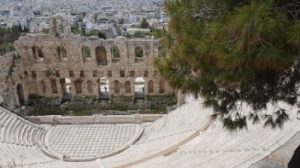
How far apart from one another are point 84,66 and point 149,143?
A: 42.4ft

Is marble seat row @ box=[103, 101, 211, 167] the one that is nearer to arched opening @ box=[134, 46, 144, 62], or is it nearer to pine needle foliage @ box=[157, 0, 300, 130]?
pine needle foliage @ box=[157, 0, 300, 130]

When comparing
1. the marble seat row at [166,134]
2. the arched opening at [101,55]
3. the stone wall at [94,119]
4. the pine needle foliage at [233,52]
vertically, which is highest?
the pine needle foliage at [233,52]

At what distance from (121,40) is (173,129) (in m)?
11.4

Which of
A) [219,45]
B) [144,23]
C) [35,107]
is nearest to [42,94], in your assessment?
[35,107]

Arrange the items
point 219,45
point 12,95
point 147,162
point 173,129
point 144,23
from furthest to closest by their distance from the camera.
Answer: point 144,23 → point 12,95 → point 173,129 → point 147,162 → point 219,45

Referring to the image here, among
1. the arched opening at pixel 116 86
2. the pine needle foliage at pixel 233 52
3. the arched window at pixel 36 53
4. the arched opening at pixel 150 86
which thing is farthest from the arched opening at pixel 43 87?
the pine needle foliage at pixel 233 52

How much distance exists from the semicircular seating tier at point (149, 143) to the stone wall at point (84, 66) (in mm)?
7865

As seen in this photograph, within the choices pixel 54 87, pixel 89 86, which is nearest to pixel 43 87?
pixel 54 87

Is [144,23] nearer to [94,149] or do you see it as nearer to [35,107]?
[35,107]

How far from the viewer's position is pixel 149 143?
18.0 metres

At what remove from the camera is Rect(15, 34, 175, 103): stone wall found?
1121 inches

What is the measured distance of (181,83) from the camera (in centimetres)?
810

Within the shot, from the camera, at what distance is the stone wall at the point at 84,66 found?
28.5 metres

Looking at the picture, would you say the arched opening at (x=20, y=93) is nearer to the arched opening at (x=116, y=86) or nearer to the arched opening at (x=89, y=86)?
the arched opening at (x=89, y=86)
